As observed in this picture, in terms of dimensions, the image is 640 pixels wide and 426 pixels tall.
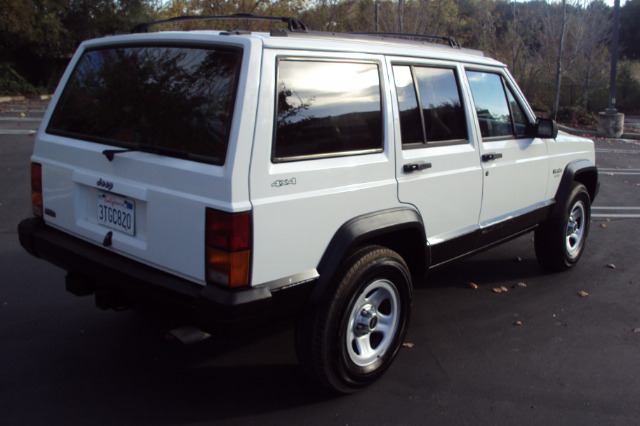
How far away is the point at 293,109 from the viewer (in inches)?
117

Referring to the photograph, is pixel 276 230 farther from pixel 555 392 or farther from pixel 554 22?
pixel 554 22

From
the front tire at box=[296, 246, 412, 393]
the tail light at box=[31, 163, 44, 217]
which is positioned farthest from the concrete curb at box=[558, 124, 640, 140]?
the tail light at box=[31, 163, 44, 217]

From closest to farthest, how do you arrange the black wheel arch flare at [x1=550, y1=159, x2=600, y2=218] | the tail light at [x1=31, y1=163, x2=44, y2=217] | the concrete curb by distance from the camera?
the tail light at [x1=31, y1=163, x2=44, y2=217] → the black wheel arch flare at [x1=550, y1=159, x2=600, y2=218] → the concrete curb

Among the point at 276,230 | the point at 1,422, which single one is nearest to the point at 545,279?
the point at 276,230

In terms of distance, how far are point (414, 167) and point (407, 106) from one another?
404mm

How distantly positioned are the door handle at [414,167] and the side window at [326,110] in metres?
0.24

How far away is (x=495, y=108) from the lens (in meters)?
4.52

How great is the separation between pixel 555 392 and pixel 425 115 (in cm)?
192

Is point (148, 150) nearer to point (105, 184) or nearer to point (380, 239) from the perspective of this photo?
point (105, 184)

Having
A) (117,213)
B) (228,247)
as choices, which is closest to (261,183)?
(228,247)

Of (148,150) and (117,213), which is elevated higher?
(148,150)

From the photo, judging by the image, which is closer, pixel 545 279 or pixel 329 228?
pixel 329 228

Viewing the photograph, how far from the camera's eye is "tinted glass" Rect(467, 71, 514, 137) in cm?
431

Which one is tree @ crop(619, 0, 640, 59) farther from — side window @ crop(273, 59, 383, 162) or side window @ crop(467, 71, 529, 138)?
side window @ crop(273, 59, 383, 162)
